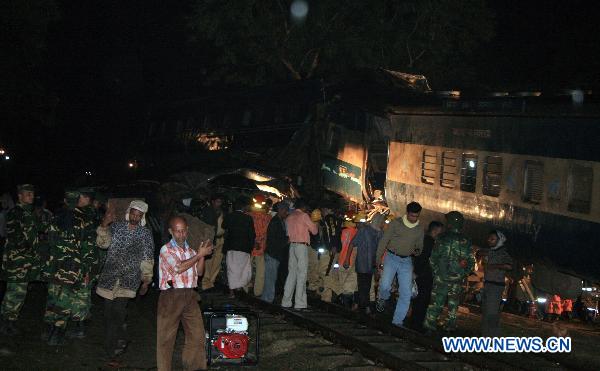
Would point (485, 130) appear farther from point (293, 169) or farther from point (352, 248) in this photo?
point (293, 169)

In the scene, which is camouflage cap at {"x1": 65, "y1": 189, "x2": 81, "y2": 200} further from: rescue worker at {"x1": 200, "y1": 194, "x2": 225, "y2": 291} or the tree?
the tree

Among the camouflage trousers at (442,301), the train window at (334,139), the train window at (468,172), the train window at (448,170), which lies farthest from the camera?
the train window at (334,139)

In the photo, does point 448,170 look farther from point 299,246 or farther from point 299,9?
point 299,9

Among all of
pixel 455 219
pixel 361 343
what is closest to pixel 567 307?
pixel 455 219

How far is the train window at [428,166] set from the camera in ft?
56.1

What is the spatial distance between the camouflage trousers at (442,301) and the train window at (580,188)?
2.92m

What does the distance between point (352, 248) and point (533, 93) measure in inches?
182

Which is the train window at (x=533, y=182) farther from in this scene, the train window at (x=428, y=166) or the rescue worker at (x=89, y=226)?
the rescue worker at (x=89, y=226)

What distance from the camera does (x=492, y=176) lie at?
1526 centimetres

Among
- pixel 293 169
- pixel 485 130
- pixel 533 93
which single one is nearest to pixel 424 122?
pixel 485 130

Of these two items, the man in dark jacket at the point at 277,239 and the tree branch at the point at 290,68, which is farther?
the tree branch at the point at 290,68

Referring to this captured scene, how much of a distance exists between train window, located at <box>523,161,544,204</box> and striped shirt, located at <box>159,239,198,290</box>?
8065mm

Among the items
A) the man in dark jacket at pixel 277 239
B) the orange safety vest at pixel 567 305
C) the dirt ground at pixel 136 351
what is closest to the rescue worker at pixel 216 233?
the man in dark jacket at pixel 277 239

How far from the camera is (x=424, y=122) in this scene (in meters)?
17.2
